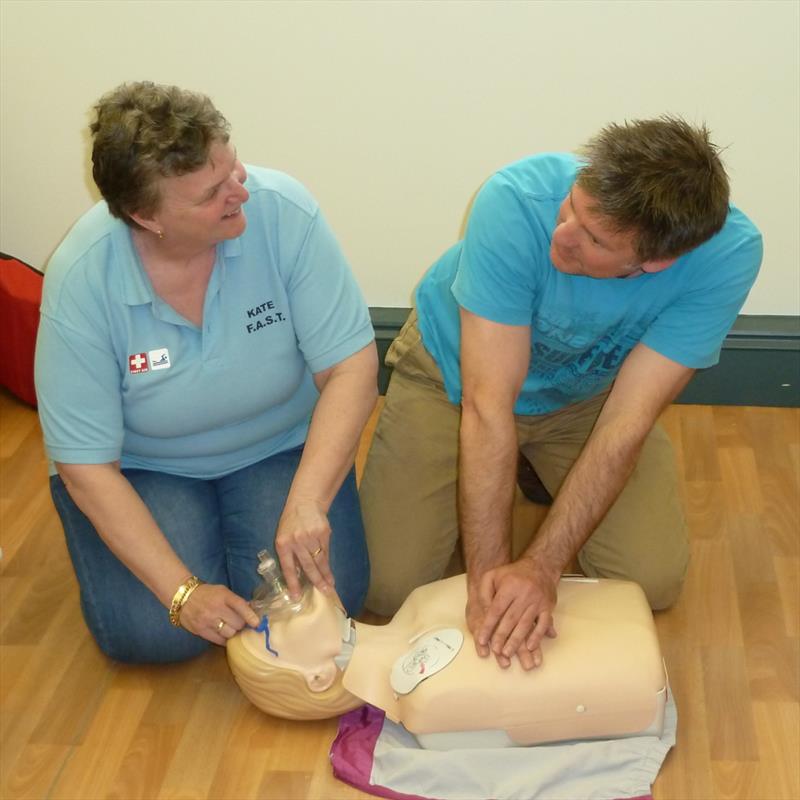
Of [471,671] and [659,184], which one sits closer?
[659,184]

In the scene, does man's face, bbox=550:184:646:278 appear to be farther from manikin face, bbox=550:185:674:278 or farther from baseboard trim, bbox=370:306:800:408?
baseboard trim, bbox=370:306:800:408

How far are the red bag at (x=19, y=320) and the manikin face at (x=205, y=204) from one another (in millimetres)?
1070

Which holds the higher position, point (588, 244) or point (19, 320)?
point (588, 244)

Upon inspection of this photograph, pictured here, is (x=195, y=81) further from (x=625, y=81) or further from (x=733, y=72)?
(x=733, y=72)

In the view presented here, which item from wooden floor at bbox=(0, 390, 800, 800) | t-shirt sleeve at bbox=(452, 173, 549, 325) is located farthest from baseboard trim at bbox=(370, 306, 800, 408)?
t-shirt sleeve at bbox=(452, 173, 549, 325)

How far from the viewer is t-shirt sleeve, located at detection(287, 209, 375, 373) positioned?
6.39 ft

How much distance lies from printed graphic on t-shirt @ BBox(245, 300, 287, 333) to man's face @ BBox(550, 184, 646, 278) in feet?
1.45

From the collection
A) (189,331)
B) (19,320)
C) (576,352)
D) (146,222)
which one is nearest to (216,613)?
(189,331)

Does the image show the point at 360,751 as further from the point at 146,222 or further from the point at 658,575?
the point at 146,222

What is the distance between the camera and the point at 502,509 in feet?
6.50

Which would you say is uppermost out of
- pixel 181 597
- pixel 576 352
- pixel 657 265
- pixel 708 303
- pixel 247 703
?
pixel 657 265

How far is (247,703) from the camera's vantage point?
2043 millimetres

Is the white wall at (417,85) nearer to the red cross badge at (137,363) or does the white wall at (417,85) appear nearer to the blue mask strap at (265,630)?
the red cross badge at (137,363)

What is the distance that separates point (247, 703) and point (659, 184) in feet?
3.43
